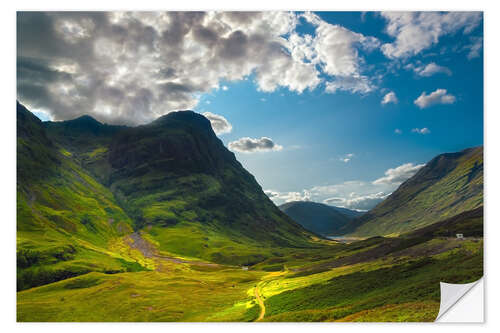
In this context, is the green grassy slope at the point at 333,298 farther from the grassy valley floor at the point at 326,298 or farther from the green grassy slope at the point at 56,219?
the green grassy slope at the point at 56,219

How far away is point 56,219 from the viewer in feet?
345

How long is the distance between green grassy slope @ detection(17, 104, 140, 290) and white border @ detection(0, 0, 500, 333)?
663 cm

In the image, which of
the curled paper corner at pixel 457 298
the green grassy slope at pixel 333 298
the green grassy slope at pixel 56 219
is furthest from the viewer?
the green grassy slope at pixel 56 219

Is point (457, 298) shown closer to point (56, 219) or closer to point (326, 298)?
point (326, 298)

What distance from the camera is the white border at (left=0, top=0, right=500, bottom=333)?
30156 millimetres

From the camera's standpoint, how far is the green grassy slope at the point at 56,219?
186 ft

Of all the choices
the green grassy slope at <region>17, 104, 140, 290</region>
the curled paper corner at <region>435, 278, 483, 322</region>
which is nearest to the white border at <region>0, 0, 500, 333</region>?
the curled paper corner at <region>435, 278, 483, 322</region>

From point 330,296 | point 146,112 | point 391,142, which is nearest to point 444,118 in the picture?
point 391,142

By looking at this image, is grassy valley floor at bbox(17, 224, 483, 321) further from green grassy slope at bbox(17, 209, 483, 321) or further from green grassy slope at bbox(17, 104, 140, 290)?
green grassy slope at bbox(17, 104, 140, 290)
